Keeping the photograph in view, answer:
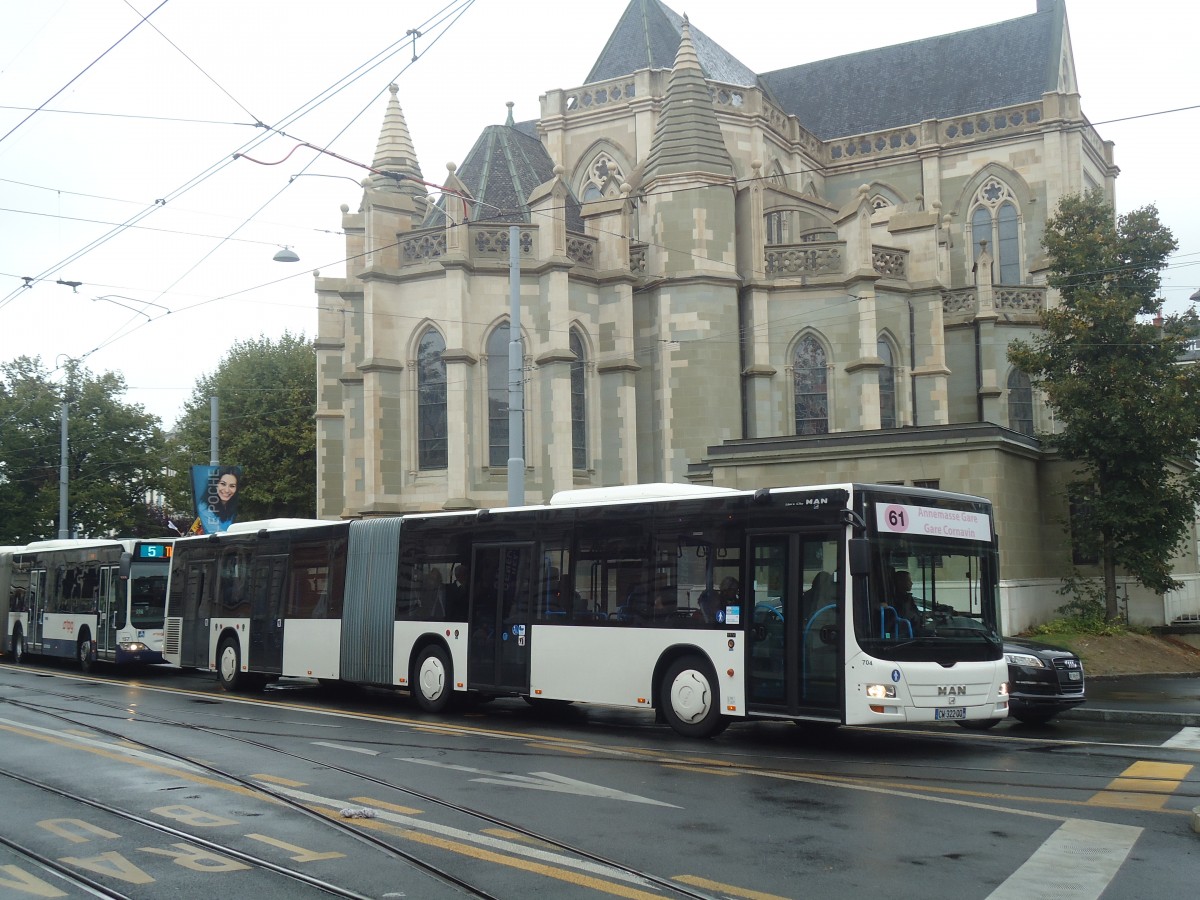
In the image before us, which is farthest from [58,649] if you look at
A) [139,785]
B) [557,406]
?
[139,785]

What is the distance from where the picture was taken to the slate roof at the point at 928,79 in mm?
50281

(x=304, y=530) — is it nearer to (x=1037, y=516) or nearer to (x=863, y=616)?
(x=863, y=616)

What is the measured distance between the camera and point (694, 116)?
1371 inches

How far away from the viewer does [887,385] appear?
36469 mm

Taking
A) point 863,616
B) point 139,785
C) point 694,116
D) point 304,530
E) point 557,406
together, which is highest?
point 694,116

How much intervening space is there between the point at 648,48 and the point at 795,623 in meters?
Result: 36.9

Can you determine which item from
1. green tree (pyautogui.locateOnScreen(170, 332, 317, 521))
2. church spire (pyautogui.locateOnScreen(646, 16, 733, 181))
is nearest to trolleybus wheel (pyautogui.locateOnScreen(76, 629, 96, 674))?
church spire (pyautogui.locateOnScreen(646, 16, 733, 181))

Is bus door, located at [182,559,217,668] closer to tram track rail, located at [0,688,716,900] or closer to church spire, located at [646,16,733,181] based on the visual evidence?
tram track rail, located at [0,688,716,900]

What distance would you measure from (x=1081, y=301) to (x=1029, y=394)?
17446 mm

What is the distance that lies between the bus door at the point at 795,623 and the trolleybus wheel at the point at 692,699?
62 centimetres

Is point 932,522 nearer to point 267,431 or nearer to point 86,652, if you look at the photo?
point 86,652

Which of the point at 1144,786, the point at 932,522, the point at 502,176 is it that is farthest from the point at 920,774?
the point at 502,176

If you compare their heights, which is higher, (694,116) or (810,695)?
(694,116)

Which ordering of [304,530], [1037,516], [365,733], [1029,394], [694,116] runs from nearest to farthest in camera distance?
1. [365,733]
2. [304,530]
3. [1037,516]
4. [694,116]
5. [1029,394]
